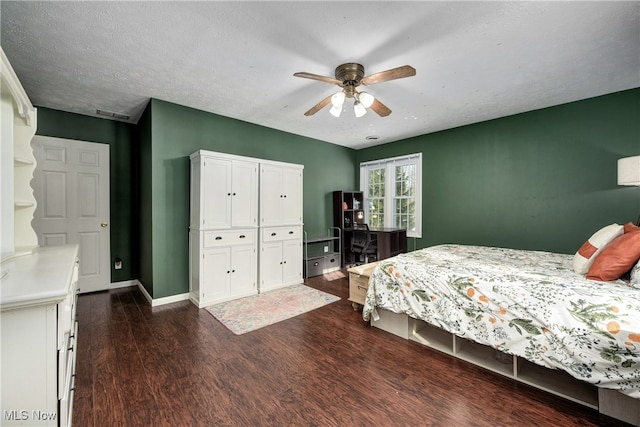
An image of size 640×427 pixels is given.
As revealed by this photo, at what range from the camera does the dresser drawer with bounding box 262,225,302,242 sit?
383 cm

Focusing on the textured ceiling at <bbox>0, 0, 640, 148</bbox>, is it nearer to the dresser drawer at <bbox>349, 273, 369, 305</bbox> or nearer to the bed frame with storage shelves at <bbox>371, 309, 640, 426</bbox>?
the dresser drawer at <bbox>349, 273, 369, 305</bbox>

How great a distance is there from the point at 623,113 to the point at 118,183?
6.53 metres

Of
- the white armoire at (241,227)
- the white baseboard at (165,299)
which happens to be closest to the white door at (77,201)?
the white baseboard at (165,299)

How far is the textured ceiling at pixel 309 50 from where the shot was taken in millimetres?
1790

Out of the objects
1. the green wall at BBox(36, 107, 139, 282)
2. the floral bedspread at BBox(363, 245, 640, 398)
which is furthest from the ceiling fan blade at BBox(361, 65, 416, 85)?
the green wall at BBox(36, 107, 139, 282)

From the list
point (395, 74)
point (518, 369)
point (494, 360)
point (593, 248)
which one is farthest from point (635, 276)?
point (395, 74)

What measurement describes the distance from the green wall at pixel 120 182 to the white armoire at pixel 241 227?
1378mm

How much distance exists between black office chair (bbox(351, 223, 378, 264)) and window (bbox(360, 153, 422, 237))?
0.48m

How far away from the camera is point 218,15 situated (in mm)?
1831

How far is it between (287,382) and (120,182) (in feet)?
12.9

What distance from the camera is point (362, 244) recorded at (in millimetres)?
5059

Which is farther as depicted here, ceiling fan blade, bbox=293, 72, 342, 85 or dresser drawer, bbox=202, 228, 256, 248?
dresser drawer, bbox=202, 228, 256, 248

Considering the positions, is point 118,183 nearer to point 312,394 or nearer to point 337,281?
point 337,281

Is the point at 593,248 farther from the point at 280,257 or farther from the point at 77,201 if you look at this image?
the point at 77,201
